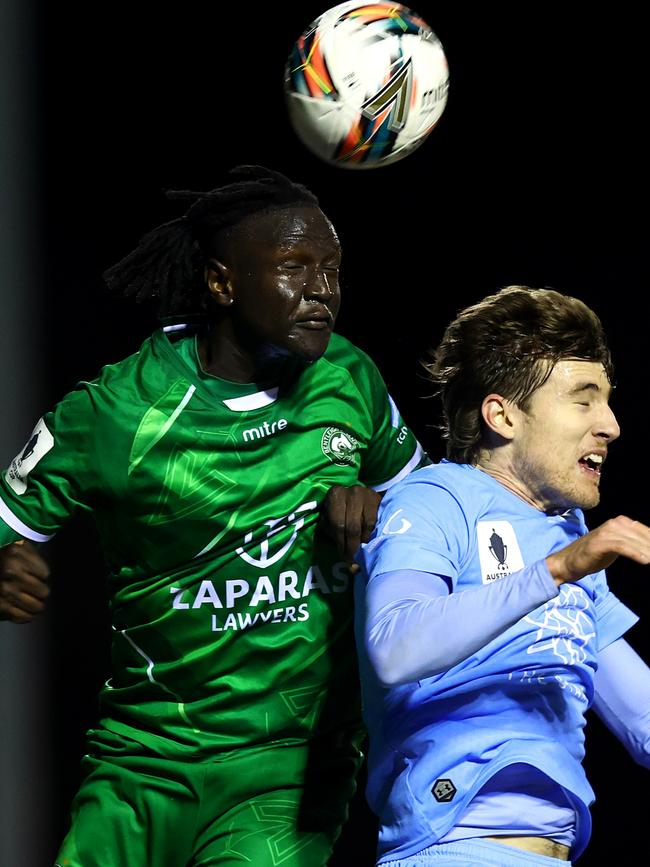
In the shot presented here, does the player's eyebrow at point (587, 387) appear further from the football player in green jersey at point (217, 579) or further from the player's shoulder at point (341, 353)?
the player's shoulder at point (341, 353)

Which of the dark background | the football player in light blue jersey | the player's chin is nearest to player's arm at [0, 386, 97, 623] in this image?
the player's chin

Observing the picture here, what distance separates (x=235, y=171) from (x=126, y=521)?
2.22 ft

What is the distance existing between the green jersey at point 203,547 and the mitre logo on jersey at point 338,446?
13mm

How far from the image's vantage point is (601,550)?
1749 mm

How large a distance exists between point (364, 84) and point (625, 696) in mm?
1138

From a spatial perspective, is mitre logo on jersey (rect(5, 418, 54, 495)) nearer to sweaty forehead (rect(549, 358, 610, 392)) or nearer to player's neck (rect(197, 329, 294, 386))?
player's neck (rect(197, 329, 294, 386))

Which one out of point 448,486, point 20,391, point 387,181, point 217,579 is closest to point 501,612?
point 448,486

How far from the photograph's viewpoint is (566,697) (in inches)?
79.1

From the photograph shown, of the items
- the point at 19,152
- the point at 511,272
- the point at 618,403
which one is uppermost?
the point at 19,152

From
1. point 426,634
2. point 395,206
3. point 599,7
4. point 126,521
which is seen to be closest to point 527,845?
point 426,634

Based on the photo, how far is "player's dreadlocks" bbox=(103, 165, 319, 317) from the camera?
8.76 feet

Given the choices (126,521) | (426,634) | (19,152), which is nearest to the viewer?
(426,634)

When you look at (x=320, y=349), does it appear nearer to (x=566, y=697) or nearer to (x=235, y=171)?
(x=235, y=171)

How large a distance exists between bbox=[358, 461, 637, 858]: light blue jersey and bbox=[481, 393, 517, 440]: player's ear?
0.27 ft
